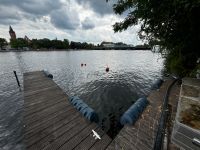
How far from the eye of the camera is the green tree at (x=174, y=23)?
5641 millimetres

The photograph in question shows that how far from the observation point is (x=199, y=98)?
132 inches

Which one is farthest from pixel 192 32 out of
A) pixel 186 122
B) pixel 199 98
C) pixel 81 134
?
pixel 81 134

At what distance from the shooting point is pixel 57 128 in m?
7.11

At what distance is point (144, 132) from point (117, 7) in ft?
35.1

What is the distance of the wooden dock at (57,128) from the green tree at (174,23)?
23.8ft

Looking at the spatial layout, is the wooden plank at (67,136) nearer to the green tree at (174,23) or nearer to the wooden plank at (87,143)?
the wooden plank at (87,143)

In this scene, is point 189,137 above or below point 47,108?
above

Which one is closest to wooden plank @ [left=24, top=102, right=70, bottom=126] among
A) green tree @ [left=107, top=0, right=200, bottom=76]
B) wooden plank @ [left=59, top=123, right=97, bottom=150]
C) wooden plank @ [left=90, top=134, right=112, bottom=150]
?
wooden plank @ [left=59, top=123, right=97, bottom=150]

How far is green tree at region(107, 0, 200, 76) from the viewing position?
5.64m

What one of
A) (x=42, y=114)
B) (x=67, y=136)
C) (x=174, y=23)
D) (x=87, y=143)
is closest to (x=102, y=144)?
(x=87, y=143)

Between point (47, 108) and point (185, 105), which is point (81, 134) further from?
point (185, 105)

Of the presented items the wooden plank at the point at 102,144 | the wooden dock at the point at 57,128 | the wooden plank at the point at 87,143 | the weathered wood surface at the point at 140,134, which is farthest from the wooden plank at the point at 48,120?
the weathered wood surface at the point at 140,134

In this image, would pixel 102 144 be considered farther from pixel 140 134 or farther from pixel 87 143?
pixel 140 134

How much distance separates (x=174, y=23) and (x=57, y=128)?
9526 mm
